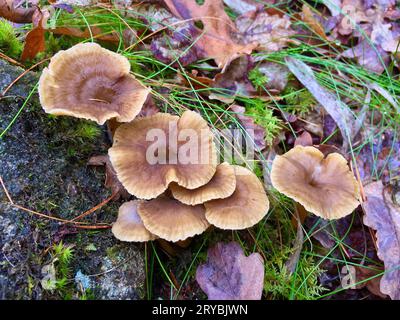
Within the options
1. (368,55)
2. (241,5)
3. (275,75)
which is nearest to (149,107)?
(275,75)

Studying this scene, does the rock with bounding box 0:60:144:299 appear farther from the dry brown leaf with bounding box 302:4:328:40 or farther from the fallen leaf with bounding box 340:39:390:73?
the fallen leaf with bounding box 340:39:390:73

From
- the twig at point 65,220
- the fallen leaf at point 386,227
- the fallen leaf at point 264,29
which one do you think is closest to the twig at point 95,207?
the twig at point 65,220

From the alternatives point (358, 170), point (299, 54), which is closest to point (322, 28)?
point (299, 54)

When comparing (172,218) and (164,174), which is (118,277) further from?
(164,174)

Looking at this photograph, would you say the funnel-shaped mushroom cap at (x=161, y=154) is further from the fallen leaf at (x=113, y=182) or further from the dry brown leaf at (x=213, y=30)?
the dry brown leaf at (x=213, y=30)

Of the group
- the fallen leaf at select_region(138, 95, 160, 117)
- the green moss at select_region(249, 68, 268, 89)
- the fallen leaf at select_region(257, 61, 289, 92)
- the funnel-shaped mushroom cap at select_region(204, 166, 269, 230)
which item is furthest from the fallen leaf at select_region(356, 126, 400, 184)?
the fallen leaf at select_region(138, 95, 160, 117)

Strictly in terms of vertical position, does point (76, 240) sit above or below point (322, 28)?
below
